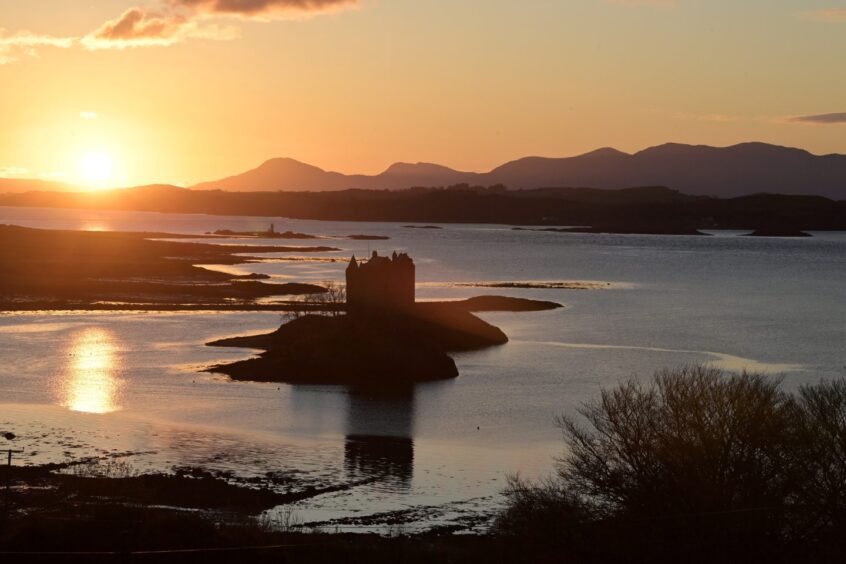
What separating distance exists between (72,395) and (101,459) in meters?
14.5

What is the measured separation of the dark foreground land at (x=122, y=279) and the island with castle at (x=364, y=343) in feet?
82.0

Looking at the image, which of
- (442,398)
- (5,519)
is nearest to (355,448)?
(442,398)

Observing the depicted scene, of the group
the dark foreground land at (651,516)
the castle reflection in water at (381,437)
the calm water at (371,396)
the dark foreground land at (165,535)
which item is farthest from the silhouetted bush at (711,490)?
the castle reflection in water at (381,437)

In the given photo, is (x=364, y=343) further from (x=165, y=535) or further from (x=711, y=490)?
(x=711, y=490)

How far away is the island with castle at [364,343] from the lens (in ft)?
175

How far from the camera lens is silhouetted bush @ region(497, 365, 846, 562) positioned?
72.1 feet

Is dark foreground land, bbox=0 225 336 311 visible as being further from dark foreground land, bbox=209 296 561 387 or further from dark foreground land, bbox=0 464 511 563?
dark foreground land, bbox=0 464 511 563

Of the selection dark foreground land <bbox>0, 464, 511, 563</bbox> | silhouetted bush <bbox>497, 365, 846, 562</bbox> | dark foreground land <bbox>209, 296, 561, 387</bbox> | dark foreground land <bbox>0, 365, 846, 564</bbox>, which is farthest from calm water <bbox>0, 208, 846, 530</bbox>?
silhouetted bush <bbox>497, 365, 846, 562</bbox>

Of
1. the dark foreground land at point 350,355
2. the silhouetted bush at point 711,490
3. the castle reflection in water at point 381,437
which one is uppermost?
the silhouetted bush at point 711,490

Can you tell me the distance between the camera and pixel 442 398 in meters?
49.8

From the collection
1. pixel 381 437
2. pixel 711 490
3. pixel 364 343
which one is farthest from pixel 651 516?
pixel 364 343

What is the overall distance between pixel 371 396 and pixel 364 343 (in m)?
5.03

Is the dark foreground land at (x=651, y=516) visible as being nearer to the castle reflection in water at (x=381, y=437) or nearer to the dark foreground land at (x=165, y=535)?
the dark foreground land at (x=165, y=535)

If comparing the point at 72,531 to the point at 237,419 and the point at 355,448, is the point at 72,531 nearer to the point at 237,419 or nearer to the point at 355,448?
the point at 355,448
